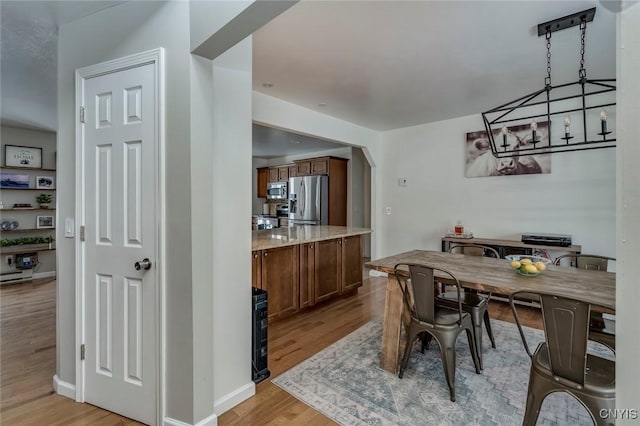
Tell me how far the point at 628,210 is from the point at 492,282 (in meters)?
1.63

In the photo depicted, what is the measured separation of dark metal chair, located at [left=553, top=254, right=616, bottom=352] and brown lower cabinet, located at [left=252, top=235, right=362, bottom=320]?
88.1 inches

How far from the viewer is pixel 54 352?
274 centimetres

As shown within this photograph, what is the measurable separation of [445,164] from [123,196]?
4250mm

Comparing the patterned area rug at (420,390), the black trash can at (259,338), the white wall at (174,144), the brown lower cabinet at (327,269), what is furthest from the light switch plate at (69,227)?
the brown lower cabinet at (327,269)

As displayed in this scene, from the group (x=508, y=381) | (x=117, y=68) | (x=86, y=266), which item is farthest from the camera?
(x=508, y=381)

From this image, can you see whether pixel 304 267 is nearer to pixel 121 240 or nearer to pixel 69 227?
pixel 121 240

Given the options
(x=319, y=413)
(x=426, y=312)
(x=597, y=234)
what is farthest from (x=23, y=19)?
(x=597, y=234)

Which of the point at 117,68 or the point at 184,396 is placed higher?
the point at 117,68

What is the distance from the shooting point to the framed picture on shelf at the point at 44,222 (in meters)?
5.31

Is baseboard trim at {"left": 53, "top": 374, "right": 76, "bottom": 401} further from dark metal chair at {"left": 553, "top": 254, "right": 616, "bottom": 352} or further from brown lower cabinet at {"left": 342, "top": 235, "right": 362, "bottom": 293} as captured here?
dark metal chair at {"left": 553, "top": 254, "right": 616, "bottom": 352}

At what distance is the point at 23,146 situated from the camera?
5113 millimetres

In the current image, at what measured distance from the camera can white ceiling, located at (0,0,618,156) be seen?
2.01 m

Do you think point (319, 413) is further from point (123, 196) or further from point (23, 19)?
point (23, 19)

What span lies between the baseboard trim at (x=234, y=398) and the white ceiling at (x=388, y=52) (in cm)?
247
